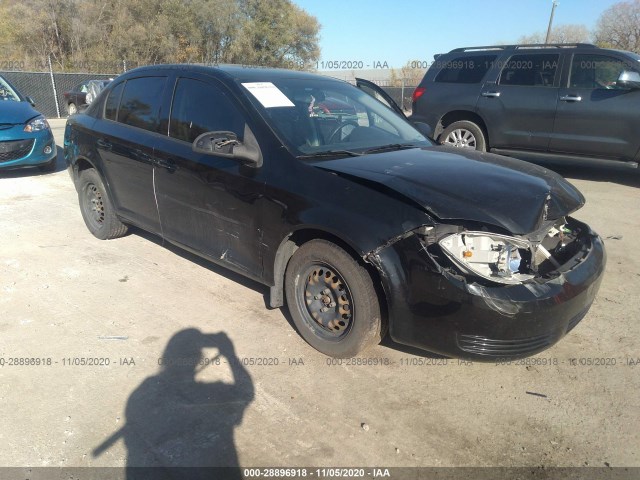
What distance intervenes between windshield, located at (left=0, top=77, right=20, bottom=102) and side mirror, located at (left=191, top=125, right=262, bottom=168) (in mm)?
7296

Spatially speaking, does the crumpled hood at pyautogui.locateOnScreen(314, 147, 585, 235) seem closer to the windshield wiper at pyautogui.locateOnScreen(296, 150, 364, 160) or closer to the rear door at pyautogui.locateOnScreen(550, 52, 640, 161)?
the windshield wiper at pyautogui.locateOnScreen(296, 150, 364, 160)

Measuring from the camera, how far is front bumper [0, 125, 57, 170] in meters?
7.93

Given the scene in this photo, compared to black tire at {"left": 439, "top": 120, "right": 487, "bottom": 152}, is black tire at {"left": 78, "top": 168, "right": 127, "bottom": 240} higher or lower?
lower

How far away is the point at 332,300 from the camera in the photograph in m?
3.12

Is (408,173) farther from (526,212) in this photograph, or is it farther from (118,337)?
(118,337)

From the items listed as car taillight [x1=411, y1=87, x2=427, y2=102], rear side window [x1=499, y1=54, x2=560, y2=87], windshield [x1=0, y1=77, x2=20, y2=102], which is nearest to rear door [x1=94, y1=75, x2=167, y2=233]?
windshield [x1=0, y1=77, x2=20, y2=102]

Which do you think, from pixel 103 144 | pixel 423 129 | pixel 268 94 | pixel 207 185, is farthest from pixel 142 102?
pixel 423 129

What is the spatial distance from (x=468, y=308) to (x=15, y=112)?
8482 millimetres

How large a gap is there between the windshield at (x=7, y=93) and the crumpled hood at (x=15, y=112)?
11.9 inches

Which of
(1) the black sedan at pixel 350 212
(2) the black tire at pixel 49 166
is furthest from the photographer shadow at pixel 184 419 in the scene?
(2) the black tire at pixel 49 166

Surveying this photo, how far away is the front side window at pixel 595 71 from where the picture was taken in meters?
7.32

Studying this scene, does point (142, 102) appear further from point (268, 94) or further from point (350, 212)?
point (350, 212)

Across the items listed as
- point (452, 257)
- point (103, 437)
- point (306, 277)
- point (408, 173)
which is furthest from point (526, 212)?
point (103, 437)

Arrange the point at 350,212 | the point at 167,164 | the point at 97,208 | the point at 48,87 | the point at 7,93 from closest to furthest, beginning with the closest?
the point at 350,212
the point at 167,164
the point at 97,208
the point at 7,93
the point at 48,87
